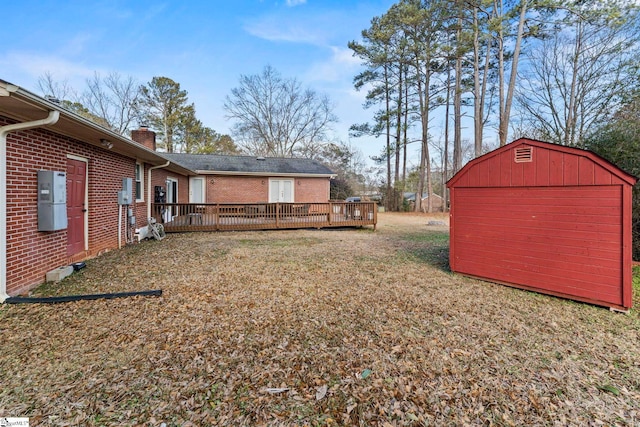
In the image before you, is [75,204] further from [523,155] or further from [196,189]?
[196,189]

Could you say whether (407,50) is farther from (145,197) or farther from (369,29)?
(145,197)

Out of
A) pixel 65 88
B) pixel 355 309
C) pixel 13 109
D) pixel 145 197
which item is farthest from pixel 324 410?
pixel 65 88

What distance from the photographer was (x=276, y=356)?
8.57 ft

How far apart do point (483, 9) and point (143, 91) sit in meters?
25.9

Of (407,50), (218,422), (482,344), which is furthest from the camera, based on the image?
(407,50)

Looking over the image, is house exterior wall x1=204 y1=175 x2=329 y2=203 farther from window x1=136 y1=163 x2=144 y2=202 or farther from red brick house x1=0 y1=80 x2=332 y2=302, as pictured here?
window x1=136 y1=163 x2=144 y2=202

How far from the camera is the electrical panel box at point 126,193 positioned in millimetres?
7085

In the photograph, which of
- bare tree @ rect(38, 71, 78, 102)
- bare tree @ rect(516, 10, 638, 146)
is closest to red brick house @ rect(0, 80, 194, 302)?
bare tree @ rect(516, 10, 638, 146)

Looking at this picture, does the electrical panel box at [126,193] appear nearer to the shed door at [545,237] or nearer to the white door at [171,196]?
the white door at [171,196]

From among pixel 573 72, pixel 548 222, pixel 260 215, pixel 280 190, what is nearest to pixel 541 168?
pixel 548 222

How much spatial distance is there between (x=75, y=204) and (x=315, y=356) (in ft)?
18.5

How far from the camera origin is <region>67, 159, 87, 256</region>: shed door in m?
5.24

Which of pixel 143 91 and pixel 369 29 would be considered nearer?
pixel 369 29

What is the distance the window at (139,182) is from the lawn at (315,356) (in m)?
4.46
